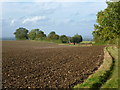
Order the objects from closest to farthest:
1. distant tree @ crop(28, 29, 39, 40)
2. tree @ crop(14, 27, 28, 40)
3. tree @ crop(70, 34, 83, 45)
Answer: tree @ crop(70, 34, 83, 45), distant tree @ crop(28, 29, 39, 40), tree @ crop(14, 27, 28, 40)

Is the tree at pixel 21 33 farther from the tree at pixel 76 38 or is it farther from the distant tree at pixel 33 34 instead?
the tree at pixel 76 38

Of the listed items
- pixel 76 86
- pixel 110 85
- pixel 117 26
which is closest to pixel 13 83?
pixel 76 86

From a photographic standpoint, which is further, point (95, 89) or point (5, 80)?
point (5, 80)

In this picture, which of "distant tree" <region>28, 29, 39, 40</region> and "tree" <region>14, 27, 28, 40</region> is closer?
"distant tree" <region>28, 29, 39, 40</region>

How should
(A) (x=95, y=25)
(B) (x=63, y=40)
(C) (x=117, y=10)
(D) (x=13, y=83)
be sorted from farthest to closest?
(B) (x=63, y=40) < (A) (x=95, y=25) < (C) (x=117, y=10) < (D) (x=13, y=83)

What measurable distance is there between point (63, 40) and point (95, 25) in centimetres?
5324

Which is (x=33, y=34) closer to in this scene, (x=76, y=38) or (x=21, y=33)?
(x=21, y=33)

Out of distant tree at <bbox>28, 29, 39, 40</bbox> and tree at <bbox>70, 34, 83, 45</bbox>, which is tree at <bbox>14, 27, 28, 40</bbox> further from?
tree at <bbox>70, 34, 83, 45</bbox>

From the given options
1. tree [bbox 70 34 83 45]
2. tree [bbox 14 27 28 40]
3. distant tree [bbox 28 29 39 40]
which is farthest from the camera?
tree [bbox 14 27 28 40]

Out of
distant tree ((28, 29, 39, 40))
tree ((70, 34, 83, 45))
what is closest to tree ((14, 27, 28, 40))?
distant tree ((28, 29, 39, 40))

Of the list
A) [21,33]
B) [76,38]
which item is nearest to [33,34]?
[21,33]

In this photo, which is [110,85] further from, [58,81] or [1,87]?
[1,87]

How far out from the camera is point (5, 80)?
11312 mm

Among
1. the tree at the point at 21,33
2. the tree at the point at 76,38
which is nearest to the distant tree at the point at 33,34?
the tree at the point at 21,33
